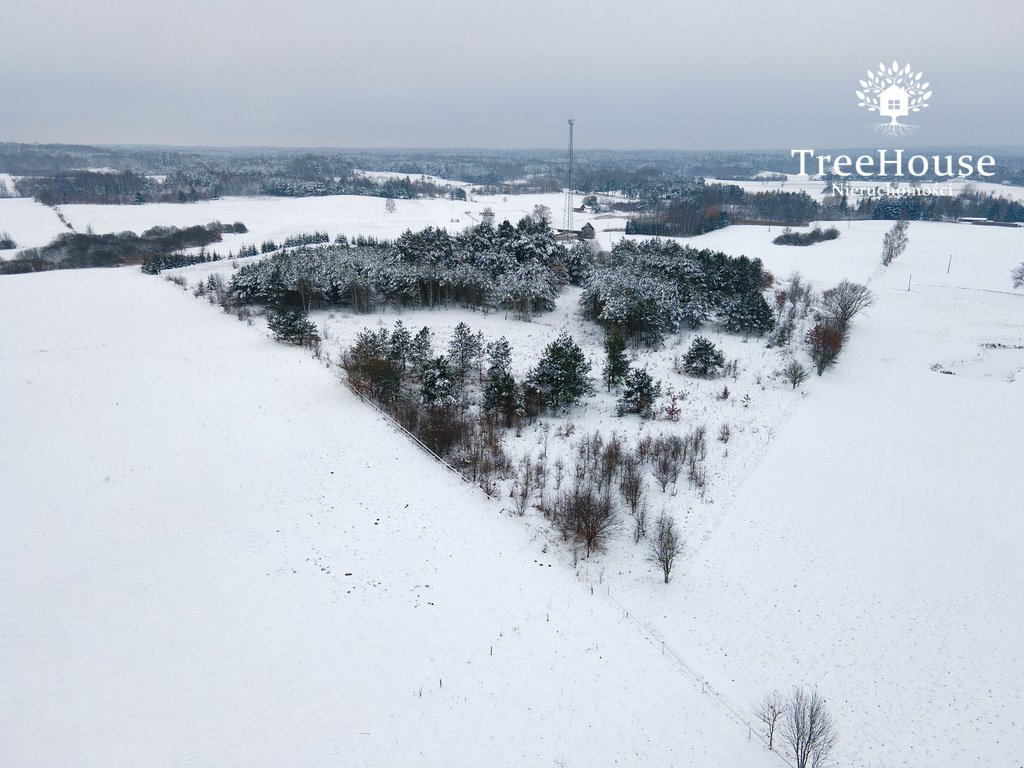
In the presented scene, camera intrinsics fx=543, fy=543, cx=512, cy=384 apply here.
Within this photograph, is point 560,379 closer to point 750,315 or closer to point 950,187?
point 750,315

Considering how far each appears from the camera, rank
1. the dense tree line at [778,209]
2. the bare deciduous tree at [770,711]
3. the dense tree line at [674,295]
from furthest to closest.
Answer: the dense tree line at [778,209] < the dense tree line at [674,295] < the bare deciduous tree at [770,711]

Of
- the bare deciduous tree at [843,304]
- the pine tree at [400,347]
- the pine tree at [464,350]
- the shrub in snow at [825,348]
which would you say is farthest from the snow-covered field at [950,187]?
the pine tree at [400,347]

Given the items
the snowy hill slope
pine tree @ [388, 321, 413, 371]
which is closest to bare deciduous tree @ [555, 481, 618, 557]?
the snowy hill slope

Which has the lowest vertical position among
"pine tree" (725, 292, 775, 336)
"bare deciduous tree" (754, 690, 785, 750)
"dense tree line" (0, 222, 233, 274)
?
"bare deciduous tree" (754, 690, 785, 750)

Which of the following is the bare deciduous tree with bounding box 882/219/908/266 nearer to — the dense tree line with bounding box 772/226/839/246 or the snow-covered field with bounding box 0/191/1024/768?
the dense tree line with bounding box 772/226/839/246

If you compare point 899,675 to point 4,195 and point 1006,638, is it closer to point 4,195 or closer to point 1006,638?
point 1006,638

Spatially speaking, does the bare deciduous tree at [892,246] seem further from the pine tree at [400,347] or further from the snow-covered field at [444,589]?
the pine tree at [400,347]
